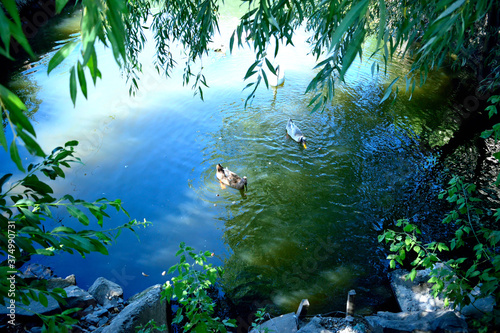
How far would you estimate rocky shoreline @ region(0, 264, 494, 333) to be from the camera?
302 centimetres

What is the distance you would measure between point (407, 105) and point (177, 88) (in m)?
6.22

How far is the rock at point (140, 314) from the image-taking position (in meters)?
3.13

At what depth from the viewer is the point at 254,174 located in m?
6.25

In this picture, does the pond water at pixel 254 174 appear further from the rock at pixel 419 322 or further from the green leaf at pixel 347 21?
the green leaf at pixel 347 21

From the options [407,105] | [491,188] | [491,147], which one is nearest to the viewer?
[491,188]

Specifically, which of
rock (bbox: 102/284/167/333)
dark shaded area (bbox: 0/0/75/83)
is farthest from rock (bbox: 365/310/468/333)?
A: dark shaded area (bbox: 0/0/75/83)

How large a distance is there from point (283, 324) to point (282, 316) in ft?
0.50

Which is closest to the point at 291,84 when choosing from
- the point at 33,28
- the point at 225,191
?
the point at 225,191

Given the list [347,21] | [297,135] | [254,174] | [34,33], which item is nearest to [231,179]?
[254,174]

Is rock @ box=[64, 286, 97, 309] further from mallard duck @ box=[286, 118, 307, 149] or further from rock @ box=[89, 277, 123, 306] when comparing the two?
mallard duck @ box=[286, 118, 307, 149]

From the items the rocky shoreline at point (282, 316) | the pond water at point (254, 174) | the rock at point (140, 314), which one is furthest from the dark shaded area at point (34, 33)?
the rock at point (140, 314)

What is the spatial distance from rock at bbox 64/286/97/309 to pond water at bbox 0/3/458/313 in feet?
1.52

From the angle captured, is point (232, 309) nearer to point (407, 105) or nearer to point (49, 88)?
point (407, 105)

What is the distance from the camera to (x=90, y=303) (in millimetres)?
3971
